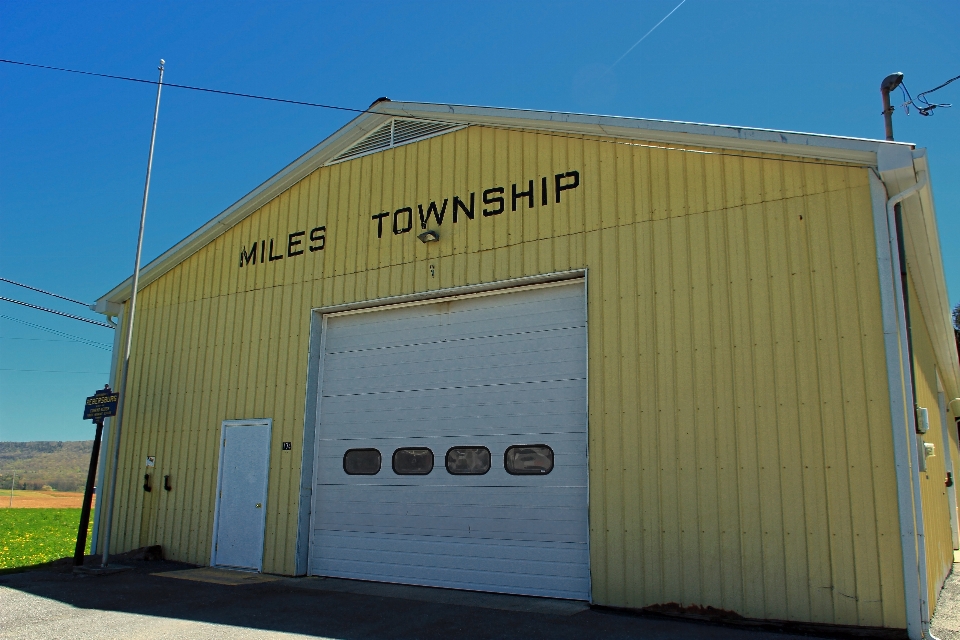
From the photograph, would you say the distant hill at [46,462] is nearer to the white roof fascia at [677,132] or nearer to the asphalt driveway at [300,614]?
the asphalt driveway at [300,614]

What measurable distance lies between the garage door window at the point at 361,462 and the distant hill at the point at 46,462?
272 feet

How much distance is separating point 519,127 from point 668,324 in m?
A: 3.51

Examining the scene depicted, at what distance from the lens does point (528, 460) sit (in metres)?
8.92

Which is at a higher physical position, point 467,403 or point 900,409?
point 467,403

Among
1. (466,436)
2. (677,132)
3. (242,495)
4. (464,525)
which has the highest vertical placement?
(677,132)

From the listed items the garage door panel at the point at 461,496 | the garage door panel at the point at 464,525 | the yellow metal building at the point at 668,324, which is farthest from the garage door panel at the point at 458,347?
the garage door panel at the point at 464,525

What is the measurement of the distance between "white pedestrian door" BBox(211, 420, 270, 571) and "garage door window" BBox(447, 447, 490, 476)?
10.9ft

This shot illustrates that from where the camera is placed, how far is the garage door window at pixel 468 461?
30.5ft

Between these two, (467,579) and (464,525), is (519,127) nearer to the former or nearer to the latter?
(464,525)

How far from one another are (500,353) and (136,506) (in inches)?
306

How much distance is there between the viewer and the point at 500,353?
9484 mm

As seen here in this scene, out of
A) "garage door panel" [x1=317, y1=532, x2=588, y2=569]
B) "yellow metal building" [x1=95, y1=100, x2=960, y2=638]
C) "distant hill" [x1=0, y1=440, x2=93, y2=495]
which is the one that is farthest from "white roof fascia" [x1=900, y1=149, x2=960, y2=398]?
"distant hill" [x1=0, y1=440, x2=93, y2=495]

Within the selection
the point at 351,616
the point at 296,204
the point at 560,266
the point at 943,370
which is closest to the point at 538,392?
the point at 560,266

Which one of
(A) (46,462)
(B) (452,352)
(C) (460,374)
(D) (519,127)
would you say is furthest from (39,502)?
(A) (46,462)
